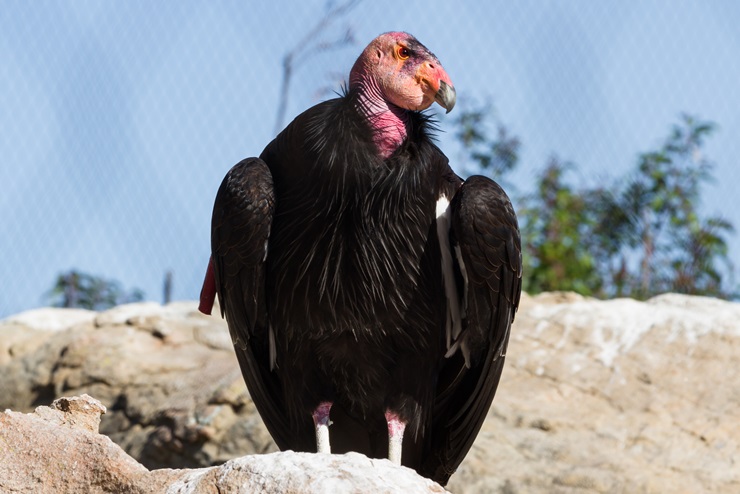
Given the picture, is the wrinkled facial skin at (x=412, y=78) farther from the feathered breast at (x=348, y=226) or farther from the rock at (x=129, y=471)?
the rock at (x=129, y=471)

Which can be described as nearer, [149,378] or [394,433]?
[394,433]

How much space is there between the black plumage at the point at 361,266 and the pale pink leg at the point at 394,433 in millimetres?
25

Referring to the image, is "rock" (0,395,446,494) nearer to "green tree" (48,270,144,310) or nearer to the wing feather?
the wing feather

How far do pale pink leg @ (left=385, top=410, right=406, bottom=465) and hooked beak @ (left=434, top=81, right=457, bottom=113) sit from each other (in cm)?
110

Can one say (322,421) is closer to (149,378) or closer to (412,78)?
(412,78)

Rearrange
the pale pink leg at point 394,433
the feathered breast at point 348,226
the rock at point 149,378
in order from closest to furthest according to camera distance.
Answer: the feathered breast at point 348,226
the pale pink leg at point 394,433
the rock at point 149,378

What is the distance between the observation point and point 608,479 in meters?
5.86

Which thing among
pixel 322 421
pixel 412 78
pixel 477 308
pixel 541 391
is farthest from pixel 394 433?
pixel 541 391

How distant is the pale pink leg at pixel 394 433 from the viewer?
14.5 feet

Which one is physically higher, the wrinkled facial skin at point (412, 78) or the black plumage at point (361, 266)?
the wrinkled facial skin at point (412, 78)

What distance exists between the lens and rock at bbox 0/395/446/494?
2979mm

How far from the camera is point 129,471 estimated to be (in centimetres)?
330

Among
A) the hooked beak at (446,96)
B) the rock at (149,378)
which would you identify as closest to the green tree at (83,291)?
the rock at (149,378)

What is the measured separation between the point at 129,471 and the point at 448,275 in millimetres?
1536
